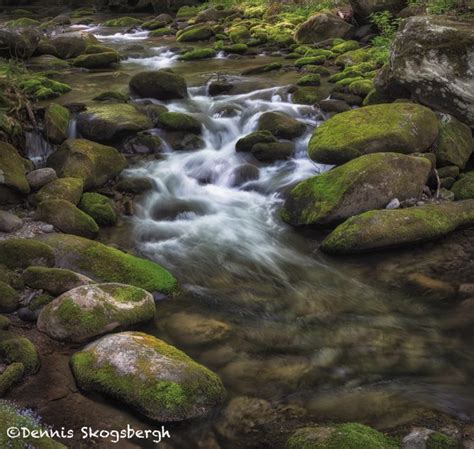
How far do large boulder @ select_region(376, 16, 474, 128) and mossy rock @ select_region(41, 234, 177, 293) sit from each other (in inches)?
267

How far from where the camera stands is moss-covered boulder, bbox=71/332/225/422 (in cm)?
422

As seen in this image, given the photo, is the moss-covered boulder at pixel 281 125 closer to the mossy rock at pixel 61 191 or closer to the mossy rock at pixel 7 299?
the mossy rock at pixel 61 191

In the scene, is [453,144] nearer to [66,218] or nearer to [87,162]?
[87,162]

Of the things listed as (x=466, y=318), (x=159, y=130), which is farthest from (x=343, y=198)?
(x=159, y=130)

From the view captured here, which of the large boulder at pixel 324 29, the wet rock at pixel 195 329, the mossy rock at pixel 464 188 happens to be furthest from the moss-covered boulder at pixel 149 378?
the large boulder at pixel 324 29

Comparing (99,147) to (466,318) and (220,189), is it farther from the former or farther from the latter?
(466,318)

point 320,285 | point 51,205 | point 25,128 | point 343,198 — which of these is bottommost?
point 320,285

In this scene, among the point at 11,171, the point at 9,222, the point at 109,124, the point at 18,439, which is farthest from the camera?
the point at 109,124

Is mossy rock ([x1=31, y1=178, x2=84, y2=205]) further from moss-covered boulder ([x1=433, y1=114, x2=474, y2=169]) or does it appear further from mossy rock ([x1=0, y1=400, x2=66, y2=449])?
moss-covered boulder ([x1=433, y1=114, x2=474, y2=169])

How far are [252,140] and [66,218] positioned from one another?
4.63m

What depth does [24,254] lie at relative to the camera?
6.19 m

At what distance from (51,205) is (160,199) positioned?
2.29m

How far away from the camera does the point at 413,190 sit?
8211 mm

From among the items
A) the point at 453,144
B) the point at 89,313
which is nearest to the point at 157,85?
the point at 453,144
